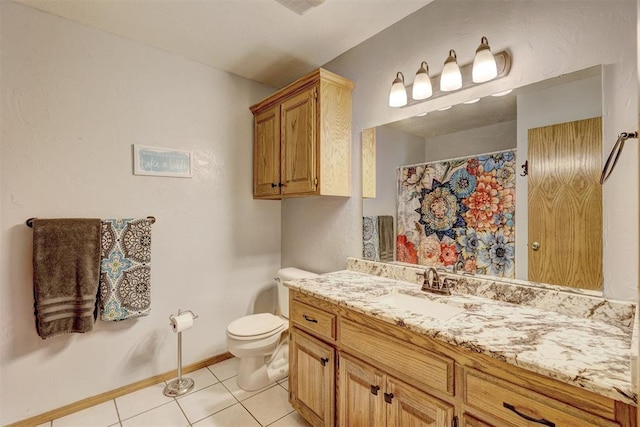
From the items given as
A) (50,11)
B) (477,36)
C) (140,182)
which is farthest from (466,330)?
(50,11)

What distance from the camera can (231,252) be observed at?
2.60m

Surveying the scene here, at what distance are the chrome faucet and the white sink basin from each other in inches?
3.3

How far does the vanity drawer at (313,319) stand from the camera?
4.93 ft

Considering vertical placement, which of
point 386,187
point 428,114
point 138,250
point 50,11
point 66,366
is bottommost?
point 66,366

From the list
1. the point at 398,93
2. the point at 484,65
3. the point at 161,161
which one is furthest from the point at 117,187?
the point at 484,65

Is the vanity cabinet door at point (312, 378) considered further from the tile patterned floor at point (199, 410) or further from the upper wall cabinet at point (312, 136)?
the upper wall cabinet at point (312, 136)

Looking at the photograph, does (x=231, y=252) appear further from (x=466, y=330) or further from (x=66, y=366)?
(x=466, y=330)

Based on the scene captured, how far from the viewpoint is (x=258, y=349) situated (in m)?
2.02

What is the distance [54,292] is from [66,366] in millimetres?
510

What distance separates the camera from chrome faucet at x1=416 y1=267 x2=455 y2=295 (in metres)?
1.55

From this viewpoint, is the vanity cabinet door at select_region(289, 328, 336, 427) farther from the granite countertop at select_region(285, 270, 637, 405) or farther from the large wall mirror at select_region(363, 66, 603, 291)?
the large wall mirror at select_region(363, 66, 603, 291)

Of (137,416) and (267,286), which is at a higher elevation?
(267,286)

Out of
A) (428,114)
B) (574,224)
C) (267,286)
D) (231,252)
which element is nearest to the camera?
(574,224)

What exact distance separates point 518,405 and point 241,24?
237 cm
